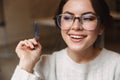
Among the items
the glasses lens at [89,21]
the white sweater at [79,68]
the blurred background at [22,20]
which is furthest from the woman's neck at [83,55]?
the blurred background at [22,20]

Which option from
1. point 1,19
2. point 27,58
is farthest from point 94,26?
point 1,19

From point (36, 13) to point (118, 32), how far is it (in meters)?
1.35

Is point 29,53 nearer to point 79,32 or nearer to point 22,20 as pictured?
point 79,32

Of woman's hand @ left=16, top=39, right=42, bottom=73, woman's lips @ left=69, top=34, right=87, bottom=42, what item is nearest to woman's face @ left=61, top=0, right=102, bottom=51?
woman's lips @ left=69, top=34, right=87, bottom=42

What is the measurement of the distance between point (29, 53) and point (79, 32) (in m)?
0.21

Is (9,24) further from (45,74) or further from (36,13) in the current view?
(45,74)

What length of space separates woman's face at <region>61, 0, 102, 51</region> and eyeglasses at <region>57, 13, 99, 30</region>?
10 millimetres

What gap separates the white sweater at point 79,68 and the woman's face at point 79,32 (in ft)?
0.32

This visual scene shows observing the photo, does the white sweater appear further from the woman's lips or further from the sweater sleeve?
the woman's lips

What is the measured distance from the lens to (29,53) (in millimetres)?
1024

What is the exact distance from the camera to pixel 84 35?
0.94m

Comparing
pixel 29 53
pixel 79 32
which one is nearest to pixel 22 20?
pixel 29 53

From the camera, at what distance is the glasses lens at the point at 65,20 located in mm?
946

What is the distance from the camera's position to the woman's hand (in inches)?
39.3
